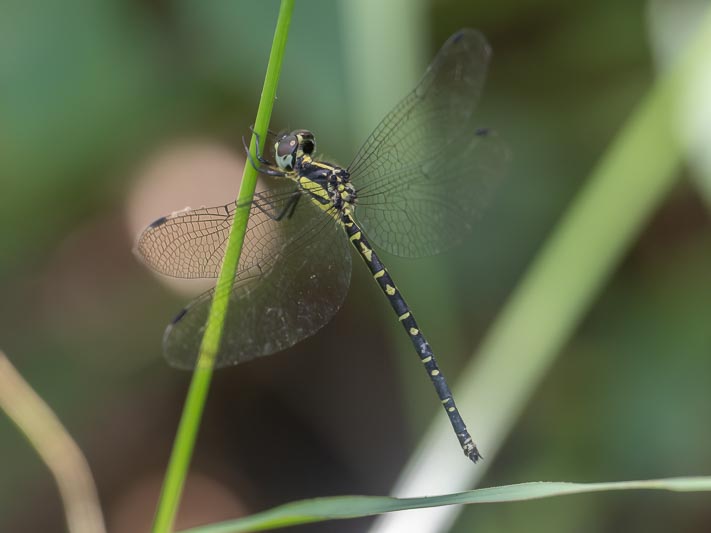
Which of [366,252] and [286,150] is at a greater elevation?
[286,150]

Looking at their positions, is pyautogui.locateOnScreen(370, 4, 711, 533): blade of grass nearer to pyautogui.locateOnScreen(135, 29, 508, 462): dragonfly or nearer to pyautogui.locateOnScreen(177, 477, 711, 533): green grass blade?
pyautogui.locateOnScreen(135, 29, 508, 462): dragonfly

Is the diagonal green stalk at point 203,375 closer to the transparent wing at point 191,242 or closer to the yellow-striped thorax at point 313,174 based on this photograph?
the transparent wing at point 191,242

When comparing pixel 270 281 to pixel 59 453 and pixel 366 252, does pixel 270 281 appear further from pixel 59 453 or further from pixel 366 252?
pixel 59 453


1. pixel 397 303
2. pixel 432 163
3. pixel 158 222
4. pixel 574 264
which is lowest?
pixel 574 264

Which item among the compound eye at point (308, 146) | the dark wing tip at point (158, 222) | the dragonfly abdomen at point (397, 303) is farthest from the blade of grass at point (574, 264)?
the dark wing tip at point (158, 222)

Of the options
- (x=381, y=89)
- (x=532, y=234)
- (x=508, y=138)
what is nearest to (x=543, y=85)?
(x=508, y=138)

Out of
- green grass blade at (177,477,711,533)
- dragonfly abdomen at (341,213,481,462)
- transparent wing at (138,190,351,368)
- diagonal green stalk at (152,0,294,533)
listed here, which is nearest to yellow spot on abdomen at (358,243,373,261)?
dragonfly abdomen at (341,213,481,462)

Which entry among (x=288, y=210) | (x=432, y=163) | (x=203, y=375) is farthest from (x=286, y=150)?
(x=203, y=375)
